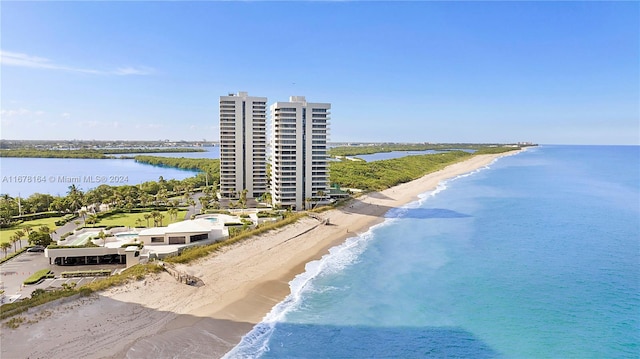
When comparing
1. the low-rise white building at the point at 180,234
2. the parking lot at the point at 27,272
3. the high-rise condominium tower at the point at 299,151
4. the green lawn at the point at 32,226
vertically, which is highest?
the high-rise condominium tower at the point at 299,151

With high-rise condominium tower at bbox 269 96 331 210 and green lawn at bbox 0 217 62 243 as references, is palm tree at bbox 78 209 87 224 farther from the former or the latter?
high-rise condominium tower at bbox 269 96 331 210

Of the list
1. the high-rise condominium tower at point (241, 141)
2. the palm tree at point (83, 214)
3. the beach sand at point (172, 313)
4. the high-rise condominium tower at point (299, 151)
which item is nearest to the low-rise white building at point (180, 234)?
the beach sand at point (172, 313)

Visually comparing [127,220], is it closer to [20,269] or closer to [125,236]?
[125,236]

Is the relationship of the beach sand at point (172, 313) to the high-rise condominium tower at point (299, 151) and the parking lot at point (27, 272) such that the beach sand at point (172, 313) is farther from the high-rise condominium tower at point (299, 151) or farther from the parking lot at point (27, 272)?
the high-rise condominium tower at point (299, 151)

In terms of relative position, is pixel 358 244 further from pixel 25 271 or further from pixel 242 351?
pixel 25 271

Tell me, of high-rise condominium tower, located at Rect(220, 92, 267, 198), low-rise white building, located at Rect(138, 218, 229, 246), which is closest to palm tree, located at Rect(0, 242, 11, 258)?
low-rise white building, located at Rect(138, 218, 229, 246)

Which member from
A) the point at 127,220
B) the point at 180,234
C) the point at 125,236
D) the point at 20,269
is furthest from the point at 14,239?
the point at 127,220

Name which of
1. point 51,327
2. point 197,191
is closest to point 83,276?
point 51,327
